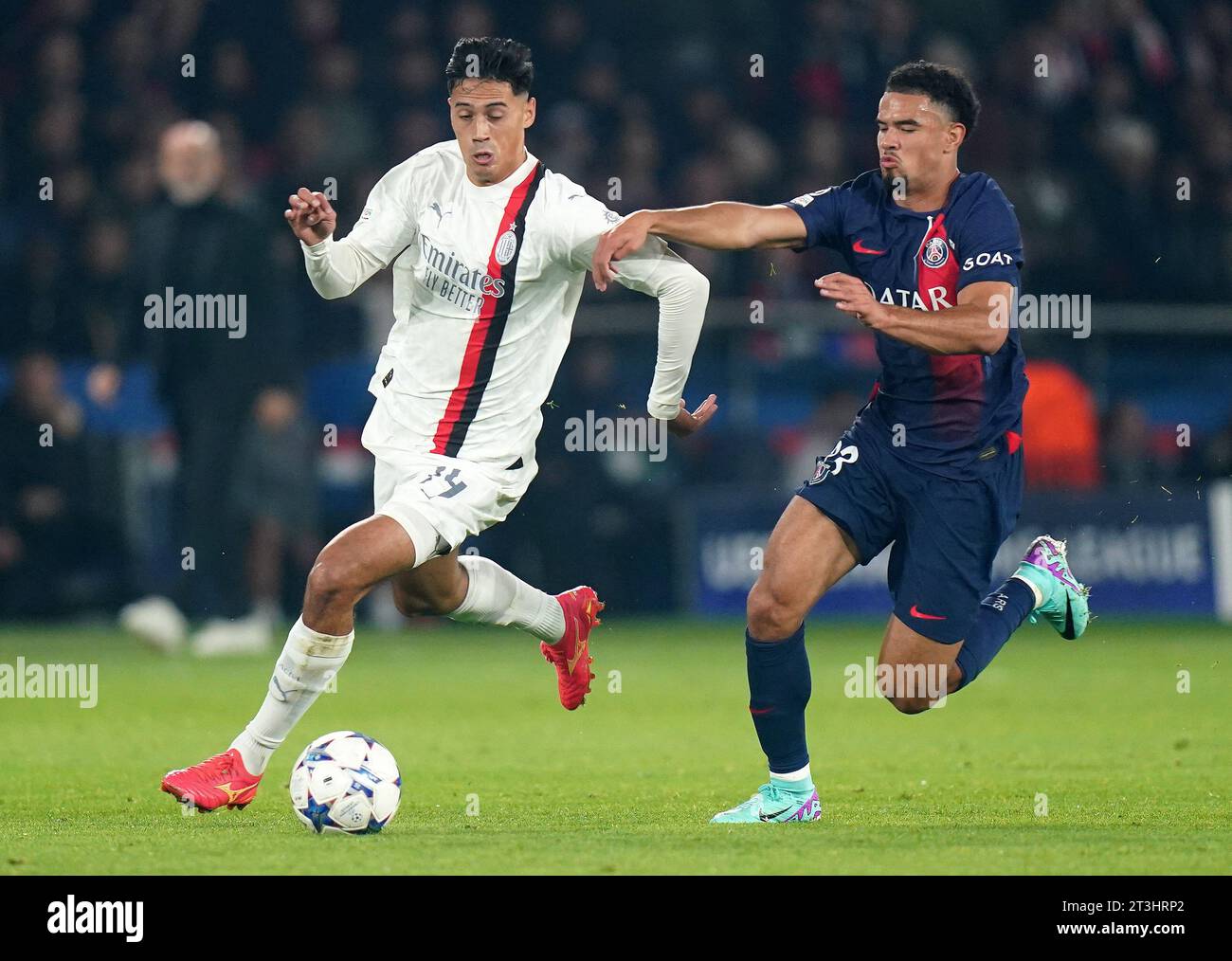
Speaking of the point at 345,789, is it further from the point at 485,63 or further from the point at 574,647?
the point at 485,63

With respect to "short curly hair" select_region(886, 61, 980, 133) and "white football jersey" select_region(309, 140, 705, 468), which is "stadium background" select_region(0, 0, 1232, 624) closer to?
"white football jersey" select_region(309, 140, 705, 468)

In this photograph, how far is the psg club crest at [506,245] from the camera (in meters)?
6.73

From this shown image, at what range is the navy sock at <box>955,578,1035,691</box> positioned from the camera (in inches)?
269

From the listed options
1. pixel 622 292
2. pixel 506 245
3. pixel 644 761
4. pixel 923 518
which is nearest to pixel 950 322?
pixel 923 518

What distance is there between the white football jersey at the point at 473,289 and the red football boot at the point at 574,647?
3.05ft

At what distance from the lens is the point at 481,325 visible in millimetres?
6816

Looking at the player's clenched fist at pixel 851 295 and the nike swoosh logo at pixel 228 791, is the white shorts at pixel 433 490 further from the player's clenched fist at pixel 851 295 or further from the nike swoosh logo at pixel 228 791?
the player's clenched fist at pixel 851 295

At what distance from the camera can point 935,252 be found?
21.0 ft

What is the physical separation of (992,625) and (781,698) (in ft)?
3.49

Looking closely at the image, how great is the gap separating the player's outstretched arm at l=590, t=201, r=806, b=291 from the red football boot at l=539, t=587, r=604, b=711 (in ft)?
5.67

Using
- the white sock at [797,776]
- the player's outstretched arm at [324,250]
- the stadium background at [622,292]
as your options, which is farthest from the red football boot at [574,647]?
the stadium background at [622,292]

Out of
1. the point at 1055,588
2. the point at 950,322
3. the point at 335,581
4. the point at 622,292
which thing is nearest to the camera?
the point at 950,322
